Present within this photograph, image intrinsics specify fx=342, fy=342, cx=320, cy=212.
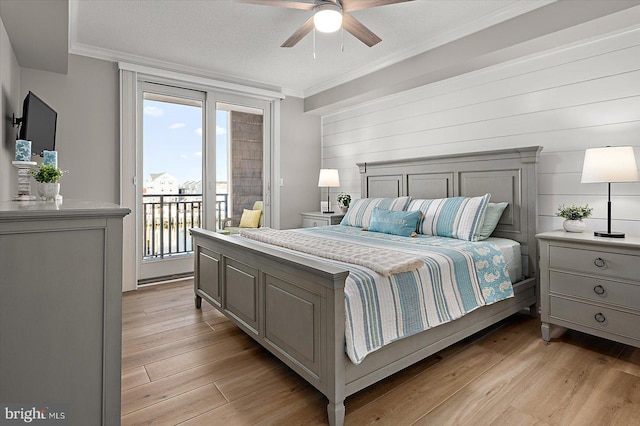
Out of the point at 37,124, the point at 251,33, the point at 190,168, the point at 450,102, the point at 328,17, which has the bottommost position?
the point at 190,168

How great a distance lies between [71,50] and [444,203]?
402 cm

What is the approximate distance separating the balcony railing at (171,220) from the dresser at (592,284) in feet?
12.1

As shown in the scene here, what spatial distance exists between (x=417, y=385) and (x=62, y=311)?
1752 mm

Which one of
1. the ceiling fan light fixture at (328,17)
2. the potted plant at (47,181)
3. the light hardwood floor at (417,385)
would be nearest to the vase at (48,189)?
the potted plant at (47,181)

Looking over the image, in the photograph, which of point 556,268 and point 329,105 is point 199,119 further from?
point 556,268

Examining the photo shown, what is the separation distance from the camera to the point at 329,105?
15.6 ft

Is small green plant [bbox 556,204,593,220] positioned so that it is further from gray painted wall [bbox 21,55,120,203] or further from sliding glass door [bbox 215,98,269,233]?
gray painted wall [bbox 21,55,120,203]

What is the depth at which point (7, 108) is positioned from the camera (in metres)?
2.62

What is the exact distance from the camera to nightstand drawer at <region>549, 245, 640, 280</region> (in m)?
2.12

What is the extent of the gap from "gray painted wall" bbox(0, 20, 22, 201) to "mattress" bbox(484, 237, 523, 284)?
3688 mm

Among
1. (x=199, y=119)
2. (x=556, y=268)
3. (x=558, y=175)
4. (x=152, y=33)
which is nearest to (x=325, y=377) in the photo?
(x=556, y=268)

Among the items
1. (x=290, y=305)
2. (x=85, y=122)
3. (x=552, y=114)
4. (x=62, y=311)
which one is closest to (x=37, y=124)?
(x=85, y=122)

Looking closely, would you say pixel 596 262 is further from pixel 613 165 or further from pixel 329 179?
pixel 329 179

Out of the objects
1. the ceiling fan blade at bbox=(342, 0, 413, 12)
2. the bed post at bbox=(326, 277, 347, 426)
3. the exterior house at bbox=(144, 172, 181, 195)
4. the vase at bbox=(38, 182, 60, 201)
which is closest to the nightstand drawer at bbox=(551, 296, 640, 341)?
the bed post at bbox=(326, 277, 347, 426)
